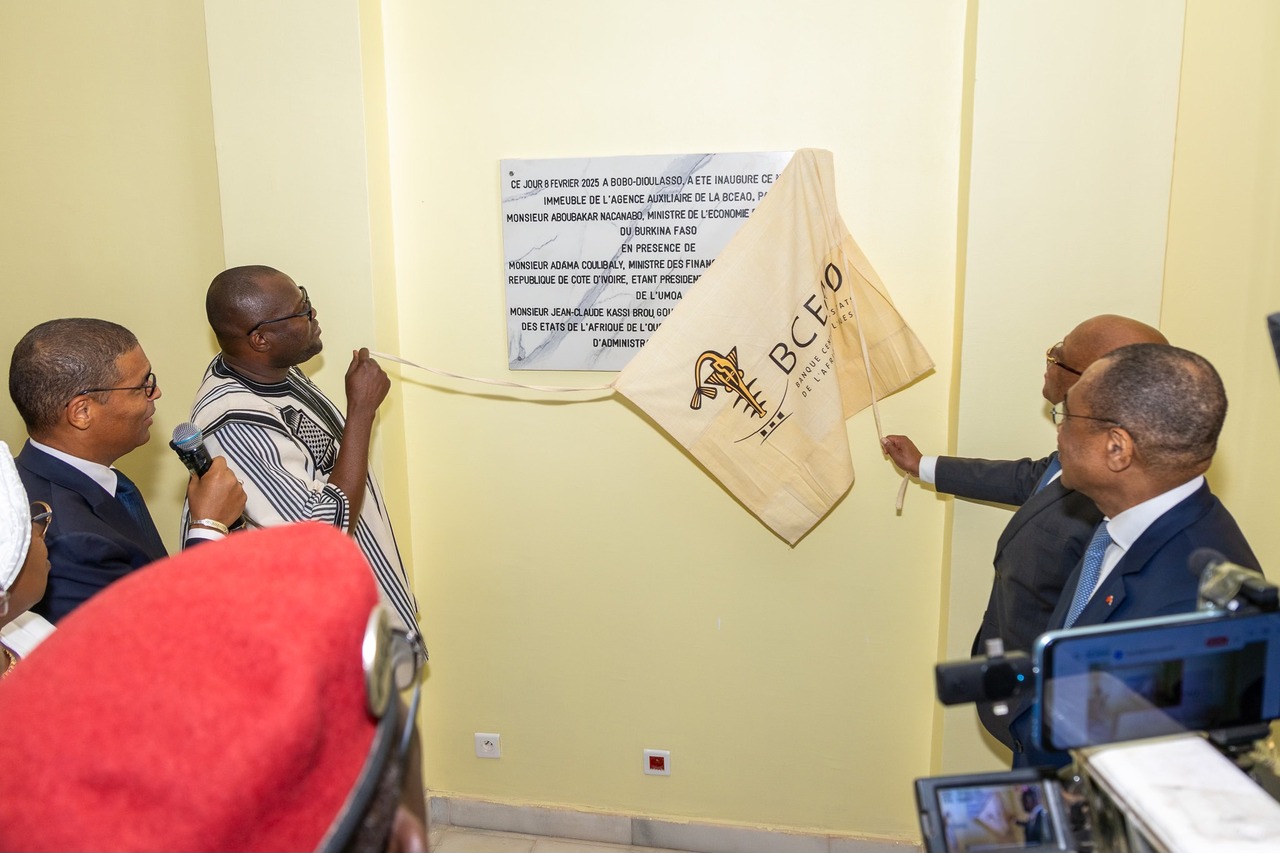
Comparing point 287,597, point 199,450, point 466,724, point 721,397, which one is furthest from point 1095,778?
point 466,724

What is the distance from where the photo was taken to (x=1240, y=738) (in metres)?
0.99

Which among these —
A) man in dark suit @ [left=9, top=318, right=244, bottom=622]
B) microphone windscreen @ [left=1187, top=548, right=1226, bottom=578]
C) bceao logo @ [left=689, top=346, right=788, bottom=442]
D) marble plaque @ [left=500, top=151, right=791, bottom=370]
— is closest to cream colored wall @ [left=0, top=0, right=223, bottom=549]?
man in dark suit @ [left=9, top=318, right=244, bottom=622]

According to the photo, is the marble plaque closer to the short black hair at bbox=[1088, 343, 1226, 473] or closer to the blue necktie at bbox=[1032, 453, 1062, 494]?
the blue necktie at bbox=[1032, 453, 1062, 494]

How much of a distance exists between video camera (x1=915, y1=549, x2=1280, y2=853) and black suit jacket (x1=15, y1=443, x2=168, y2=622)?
1.59m

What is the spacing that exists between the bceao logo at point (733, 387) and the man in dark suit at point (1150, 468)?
0.89 metres

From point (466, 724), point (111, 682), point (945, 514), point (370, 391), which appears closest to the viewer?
point (111, 682)

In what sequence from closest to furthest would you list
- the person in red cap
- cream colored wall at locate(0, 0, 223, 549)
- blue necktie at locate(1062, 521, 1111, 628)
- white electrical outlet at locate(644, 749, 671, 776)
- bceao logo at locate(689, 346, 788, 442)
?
the person in red cap < blue necktie at locate(1062, 521, 1111, 628) < bceao logo at locate(689, 346, 788, 442) < cream colored wall at locate(0, 0, 223, 549) < white electrical outlet at locate(644, 749, 671, 776)

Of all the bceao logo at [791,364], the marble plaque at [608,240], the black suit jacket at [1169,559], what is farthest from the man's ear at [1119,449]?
the marble plaque at [608,240]

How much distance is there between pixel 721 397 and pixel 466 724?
4.66 feet

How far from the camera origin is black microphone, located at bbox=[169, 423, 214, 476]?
6.09 feet

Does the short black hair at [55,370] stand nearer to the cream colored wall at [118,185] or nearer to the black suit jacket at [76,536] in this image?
the black suit jacket at [76,536]

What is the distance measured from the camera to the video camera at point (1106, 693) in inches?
35.8

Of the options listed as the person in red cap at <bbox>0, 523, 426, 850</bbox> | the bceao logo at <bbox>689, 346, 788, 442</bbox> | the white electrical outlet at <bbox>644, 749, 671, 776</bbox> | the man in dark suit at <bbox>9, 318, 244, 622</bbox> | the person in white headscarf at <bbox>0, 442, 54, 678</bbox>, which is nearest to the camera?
the person in red cap at <bbox>0, 523, 426, 850</bbox>

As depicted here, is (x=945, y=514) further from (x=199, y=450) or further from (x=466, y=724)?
(x=199, y=450)
